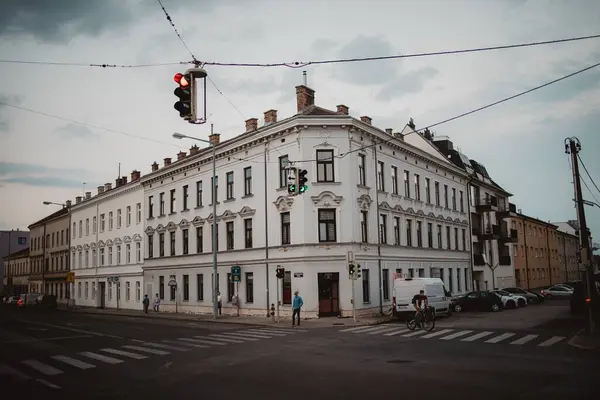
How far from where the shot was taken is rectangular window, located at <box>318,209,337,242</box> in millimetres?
30359

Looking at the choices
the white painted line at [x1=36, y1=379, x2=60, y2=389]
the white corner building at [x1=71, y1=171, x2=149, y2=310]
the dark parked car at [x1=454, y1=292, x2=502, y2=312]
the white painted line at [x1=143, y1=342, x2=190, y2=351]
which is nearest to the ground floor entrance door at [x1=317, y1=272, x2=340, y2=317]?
the dark parked car at [x1=454, y1=292, x2=502, y2=312]

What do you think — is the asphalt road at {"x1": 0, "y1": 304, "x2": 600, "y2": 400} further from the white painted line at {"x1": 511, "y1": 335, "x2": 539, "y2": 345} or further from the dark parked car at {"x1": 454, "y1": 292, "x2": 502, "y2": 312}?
Result: the dark parked car at {"x1": 454, "y1": 292, "x2": 502, "y2": 312}

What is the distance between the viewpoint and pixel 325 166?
30.9m

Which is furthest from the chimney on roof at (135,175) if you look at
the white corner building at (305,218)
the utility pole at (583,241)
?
the utility pole at (583,241)

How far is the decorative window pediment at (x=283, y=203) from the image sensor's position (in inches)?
1219

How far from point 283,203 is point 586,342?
1857 centimetres

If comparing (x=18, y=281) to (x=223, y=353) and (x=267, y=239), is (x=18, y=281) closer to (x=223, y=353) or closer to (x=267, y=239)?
(x=267, y=239)

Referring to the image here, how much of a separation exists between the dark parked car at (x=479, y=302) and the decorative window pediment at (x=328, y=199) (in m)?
12.6

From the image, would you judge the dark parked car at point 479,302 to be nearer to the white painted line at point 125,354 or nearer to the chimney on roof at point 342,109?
the chimney on roof at point 342,109

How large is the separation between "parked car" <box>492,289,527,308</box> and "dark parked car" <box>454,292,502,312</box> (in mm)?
1531

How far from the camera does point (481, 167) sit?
62.7m

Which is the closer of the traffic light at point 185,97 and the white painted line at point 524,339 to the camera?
the traffic light at point 185,97

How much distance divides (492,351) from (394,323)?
1191 cm

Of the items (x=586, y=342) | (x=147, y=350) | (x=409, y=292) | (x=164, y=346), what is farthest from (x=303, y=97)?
(x=586, y=342)
